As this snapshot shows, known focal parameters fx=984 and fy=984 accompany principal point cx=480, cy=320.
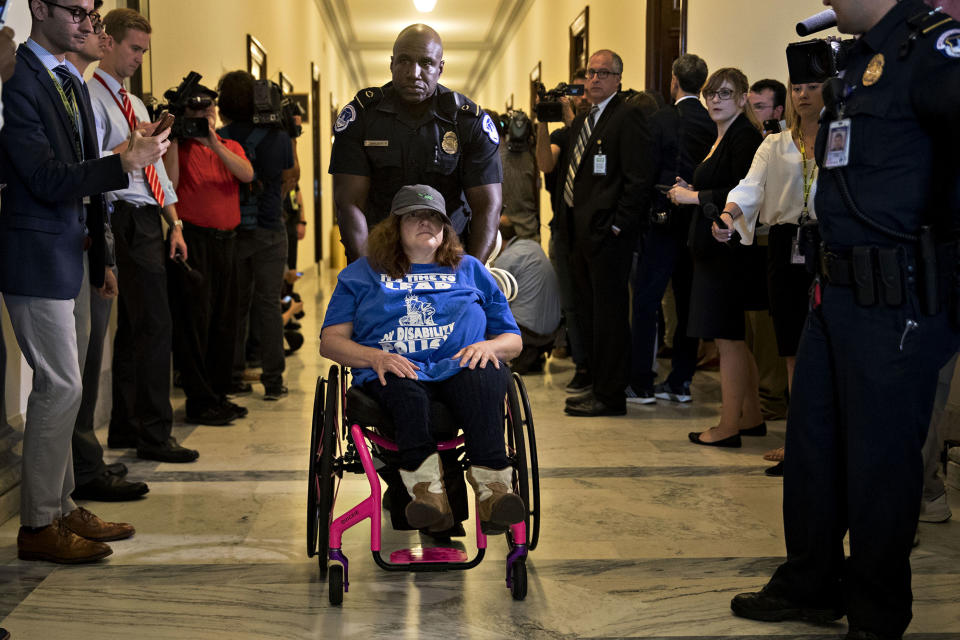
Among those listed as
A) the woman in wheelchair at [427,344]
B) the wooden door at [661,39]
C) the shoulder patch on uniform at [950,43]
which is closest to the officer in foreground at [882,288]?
the shoulder patch on uniform at [950,43]

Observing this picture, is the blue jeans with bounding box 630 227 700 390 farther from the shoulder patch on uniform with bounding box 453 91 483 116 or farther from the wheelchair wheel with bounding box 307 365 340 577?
the wheelchair wheel with bounding box 307 365 340 577

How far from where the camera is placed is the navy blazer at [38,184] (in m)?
2.62

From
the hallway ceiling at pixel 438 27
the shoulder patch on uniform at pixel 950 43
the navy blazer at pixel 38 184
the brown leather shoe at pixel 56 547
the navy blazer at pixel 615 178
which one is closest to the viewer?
the shoulder patch on uniform at pixel 950 43

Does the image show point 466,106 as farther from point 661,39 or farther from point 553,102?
point 661,39

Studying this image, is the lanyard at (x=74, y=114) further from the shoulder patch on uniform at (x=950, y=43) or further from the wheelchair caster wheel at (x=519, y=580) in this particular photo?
the shoulder patch on uniform at (x=950, y=43)

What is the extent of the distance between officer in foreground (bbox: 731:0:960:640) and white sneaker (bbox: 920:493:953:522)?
98cm

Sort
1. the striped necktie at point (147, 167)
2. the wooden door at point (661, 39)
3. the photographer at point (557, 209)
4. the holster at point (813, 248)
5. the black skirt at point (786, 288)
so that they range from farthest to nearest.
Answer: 1. the wooden door at point (661, 39)
2. the photographer at point (557, 209)
3. the striped necktie at point (147, 167)
4. the black skirt at point (786, 288)
5. the holster at point (813, 248)

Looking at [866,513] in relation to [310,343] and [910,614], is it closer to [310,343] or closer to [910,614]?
[910,614]

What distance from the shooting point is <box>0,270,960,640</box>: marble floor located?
2350 millimetres

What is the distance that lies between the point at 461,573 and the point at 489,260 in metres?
1.10

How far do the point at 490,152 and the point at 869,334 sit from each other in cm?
144

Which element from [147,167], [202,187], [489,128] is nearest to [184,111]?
[202,187]

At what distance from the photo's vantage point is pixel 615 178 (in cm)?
468

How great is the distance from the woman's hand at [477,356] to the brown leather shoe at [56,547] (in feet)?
3.78
